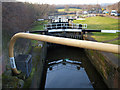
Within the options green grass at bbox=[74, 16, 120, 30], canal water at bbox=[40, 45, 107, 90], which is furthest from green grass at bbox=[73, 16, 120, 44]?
canal water at bbox=[40, 45, 107, 90]

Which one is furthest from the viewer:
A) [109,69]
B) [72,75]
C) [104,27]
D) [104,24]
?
[104,24]

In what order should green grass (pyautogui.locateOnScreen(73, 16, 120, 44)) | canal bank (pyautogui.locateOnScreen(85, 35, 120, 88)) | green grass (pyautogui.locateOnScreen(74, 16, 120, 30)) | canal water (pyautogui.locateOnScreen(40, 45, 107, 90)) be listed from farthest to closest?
green grass (pyautogui.locateOnScreen(74, 16, 120, 30)) → green grass (pyautogui.locateOnScreen(73, 16, 120, 44)) → canal water (pyautogui.locateOnScreen(40, 45, 107, 90)) → canal bank (pyautogui.locateOnScreen(85, 35, 120, 88))

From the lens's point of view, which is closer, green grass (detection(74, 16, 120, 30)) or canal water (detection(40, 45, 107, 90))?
canal water (detection(40, 45, 107, 90))

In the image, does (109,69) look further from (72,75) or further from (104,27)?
(104,27)

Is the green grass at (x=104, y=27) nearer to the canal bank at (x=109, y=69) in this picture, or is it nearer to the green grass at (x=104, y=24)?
the green grass at (x=104, y=24)

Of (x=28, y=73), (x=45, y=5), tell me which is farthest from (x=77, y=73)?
(x=45, y=5)

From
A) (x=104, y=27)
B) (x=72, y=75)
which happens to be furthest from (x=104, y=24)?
(x=72, y=75)

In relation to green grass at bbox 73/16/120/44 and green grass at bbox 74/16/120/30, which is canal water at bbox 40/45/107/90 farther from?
→ green grass at bbox 74/16/120/30

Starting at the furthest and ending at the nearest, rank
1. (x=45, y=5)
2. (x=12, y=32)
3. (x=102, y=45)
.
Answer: (x=45, y=5)
(x=12, y=32)
(x=102, y=45)

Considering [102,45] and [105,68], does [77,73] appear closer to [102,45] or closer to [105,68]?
[105,68]

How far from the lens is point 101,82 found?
713cm

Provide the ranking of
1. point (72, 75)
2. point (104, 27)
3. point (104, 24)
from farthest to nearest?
point (104, 24), point (104, 27), point (72, 75)

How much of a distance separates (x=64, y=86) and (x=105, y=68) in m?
2.76

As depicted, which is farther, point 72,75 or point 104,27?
point 104,27
